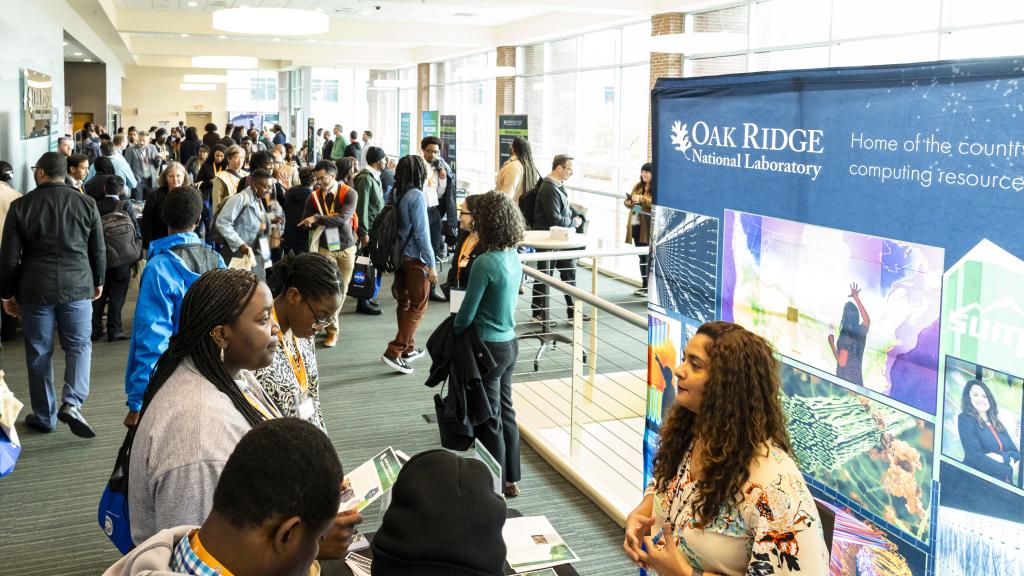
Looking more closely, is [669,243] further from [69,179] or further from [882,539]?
[69,179]

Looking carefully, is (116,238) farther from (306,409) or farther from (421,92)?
(421,92)

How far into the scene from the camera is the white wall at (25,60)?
844cm

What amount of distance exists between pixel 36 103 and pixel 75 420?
6.11 metres

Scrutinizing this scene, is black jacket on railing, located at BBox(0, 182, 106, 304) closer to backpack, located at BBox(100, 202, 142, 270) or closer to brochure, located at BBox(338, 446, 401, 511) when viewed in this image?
backpack, located at BBox(100, 202, 142, 270)

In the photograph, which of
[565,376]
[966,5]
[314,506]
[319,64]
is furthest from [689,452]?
[319,64]

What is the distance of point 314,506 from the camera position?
147 cm

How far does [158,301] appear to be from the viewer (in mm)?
3912

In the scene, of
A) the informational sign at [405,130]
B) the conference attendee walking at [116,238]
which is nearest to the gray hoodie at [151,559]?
the conference attendee walking at [116,238]

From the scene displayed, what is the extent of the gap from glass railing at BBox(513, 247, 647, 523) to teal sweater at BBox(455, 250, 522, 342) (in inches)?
19.6

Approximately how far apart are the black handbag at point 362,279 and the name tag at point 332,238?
0.76ft

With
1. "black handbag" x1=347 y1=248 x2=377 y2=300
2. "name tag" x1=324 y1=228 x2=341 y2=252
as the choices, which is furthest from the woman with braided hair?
"black handbag" x1=347 y1=248 x2=377 y2=300

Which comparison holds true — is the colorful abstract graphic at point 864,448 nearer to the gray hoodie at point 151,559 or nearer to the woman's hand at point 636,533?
the woman's hand at point 636,533

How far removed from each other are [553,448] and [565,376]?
1911 mm

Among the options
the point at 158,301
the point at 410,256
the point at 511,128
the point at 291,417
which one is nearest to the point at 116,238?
the point at 410,256
